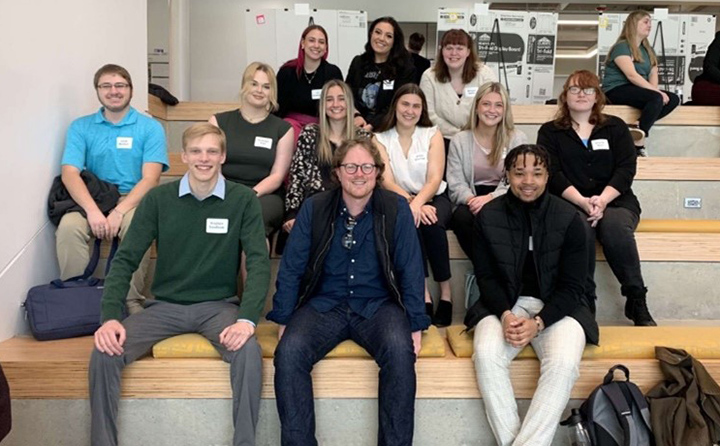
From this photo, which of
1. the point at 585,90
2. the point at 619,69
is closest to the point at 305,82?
the point at 585,90

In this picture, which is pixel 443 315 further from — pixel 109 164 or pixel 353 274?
pixel 109 164

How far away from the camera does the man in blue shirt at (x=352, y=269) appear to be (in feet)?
7.29

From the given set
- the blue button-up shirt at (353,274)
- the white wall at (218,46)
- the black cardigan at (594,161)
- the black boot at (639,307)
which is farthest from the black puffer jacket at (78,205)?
the white wall at (218,46)

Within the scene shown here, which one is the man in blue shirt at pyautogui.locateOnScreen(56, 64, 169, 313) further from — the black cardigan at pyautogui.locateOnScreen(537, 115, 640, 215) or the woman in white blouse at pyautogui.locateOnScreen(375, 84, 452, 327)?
the black cardigan at pyautogui.locateOnScreen(537, 115, 640, 215)

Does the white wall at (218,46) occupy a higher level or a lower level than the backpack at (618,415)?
higher

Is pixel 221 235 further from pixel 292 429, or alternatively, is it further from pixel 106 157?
pixel 106 157

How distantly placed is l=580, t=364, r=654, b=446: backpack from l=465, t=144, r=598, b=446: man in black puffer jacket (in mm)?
96

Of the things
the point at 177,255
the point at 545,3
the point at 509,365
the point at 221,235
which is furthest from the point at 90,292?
the point at 545,3

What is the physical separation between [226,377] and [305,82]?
2.25m

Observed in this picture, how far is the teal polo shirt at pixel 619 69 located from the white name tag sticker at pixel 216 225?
3474mm

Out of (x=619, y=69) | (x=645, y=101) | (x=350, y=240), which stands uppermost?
(x=619, y=69)

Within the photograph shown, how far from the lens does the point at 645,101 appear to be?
437cm

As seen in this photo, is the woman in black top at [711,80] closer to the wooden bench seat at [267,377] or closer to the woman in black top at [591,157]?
the woman in black top at [591,157]

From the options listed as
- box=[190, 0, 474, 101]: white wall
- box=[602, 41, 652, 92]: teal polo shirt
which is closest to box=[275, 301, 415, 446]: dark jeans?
box=[602, 41, 652, 92]: teal polo shirt
